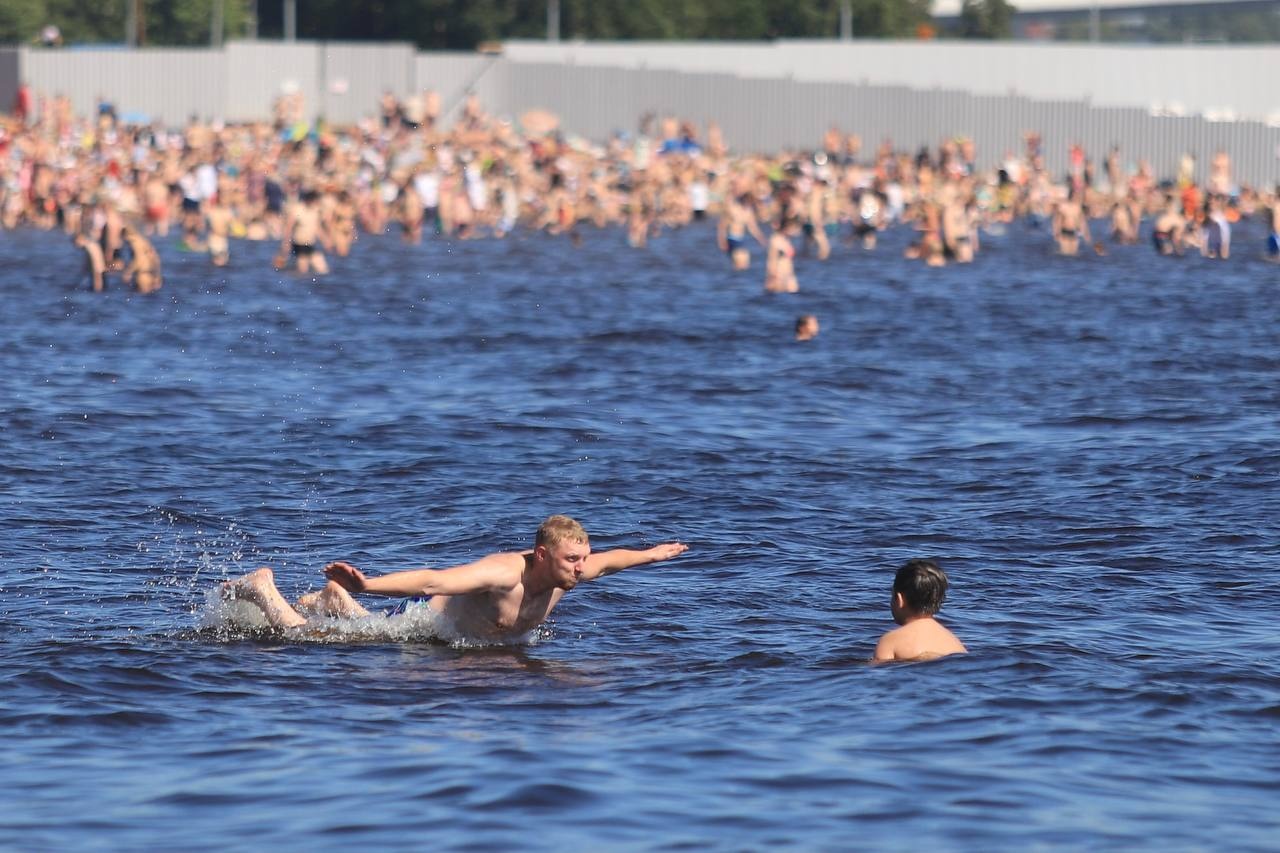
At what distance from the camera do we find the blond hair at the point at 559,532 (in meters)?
9.75

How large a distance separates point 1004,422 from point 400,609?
992cm

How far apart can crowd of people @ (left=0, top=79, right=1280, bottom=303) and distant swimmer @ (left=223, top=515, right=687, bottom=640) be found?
21969mm

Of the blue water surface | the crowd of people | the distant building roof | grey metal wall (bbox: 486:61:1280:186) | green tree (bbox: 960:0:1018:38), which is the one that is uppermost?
the distant building roof

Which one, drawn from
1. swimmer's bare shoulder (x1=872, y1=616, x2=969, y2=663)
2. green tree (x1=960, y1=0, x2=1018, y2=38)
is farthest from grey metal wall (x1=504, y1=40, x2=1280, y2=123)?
swimmer's bare shoulder (x1=872, y1=616, x2=969, y2=663)

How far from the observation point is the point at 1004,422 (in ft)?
64.1

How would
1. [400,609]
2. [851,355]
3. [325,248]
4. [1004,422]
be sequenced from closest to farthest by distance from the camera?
[400,609] → [1004,422] → [851,355] → [325,248]

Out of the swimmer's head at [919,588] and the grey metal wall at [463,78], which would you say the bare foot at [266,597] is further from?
the grey metal wall at [463,78]

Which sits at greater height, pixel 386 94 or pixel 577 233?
pixel 386 94

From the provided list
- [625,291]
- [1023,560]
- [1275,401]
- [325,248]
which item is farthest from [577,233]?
[1023,560]

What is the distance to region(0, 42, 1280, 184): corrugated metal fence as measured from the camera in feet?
175

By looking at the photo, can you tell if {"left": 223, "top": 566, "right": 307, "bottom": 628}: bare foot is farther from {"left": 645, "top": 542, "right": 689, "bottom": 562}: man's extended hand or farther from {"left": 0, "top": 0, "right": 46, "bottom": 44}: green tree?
{"left": 0, "top": 0, "right": 46, "bottom": 44}: green tree

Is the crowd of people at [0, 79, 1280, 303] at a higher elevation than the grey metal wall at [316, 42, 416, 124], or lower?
lower

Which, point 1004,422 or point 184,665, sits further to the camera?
point 1004,422

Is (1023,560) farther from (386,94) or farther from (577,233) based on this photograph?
(386,94)
